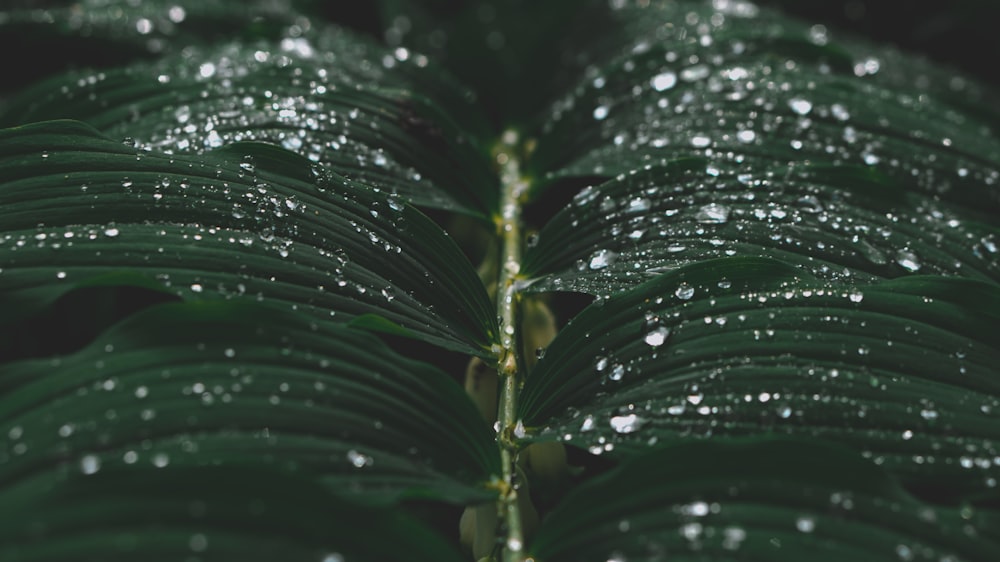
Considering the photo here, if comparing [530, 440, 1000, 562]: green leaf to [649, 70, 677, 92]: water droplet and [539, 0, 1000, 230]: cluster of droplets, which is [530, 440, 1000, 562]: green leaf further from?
[649, 70, 677, 92]: water droplet

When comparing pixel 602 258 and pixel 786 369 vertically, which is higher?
pixel 602 258

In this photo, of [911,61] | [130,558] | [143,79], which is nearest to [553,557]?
[130,558]

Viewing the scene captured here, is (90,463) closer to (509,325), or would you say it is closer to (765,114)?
(509,325)

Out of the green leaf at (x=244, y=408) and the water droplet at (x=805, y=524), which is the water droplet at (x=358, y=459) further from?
the water droplet at (x=805, y=524)

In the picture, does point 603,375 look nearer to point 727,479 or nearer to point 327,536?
point 727,479

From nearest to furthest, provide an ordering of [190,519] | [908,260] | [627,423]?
[190,519]
[627,423]
[908,260]

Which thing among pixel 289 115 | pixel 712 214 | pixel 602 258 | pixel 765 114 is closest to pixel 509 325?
pixel 602 258

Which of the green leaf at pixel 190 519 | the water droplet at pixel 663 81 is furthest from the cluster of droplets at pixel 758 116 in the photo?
the green leaf at pixel 190 519
